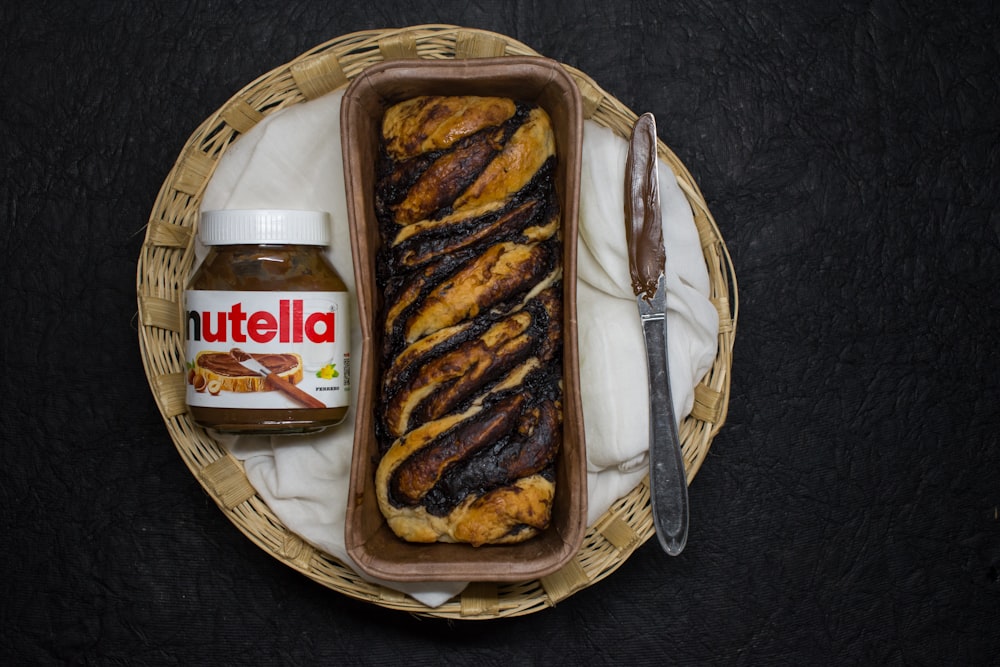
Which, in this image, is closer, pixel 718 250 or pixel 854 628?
pixel 718 250

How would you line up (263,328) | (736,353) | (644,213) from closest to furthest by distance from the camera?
(263,328) → (644,213) → (736,353)

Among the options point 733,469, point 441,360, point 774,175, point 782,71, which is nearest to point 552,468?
point 441,360

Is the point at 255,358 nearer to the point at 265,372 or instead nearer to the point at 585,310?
the point at 265,372

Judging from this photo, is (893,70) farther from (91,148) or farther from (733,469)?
(91,148)

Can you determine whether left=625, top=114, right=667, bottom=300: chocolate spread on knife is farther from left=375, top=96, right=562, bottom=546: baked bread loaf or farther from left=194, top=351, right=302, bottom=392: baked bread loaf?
left=194, top=351, right=302, bottom=392: baked bread loaf

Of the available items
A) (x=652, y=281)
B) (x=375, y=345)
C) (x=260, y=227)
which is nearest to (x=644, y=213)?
(x=652, y=281)

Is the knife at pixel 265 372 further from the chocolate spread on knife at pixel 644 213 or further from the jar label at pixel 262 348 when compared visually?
the chocolate spread on knife at pixel 644 213
